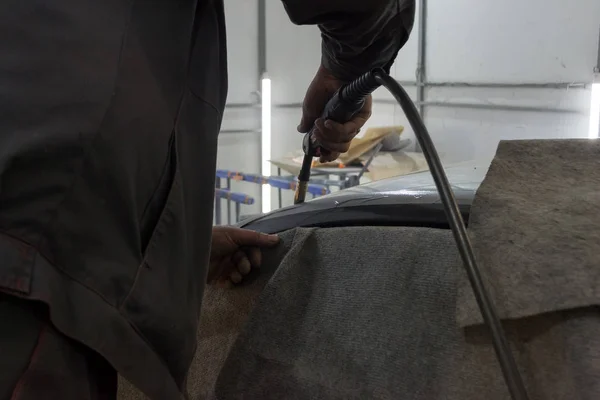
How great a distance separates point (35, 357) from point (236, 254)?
478 millimetres

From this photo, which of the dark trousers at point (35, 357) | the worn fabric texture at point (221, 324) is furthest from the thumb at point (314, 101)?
the dark trousers at point (35, 357)

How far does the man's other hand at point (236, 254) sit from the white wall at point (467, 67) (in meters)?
2.41

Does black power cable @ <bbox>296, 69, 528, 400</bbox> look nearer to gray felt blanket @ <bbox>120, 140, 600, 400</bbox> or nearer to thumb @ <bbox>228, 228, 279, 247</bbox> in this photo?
gray felt blanket @ <bbox>120, 140, 600, 400</bbox>

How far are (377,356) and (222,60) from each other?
0.34 metres

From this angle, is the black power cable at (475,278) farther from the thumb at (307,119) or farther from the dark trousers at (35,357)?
the thumb at (307,119)

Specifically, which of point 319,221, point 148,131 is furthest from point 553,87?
point 148,131

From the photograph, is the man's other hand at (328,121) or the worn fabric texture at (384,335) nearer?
the worn fabric texture at (384,335)

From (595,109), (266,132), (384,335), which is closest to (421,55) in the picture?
(266,132)

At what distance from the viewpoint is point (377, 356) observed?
0.63 m

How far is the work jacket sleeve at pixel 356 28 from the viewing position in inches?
23.8

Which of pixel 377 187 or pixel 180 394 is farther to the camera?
pixel 377 187

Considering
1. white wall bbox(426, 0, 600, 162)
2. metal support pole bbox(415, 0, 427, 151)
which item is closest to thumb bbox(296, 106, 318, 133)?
white wall bbox(426, 0, 600, 162)

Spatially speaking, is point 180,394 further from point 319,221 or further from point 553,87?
point 553,87

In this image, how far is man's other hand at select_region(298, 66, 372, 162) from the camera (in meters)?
0.95
